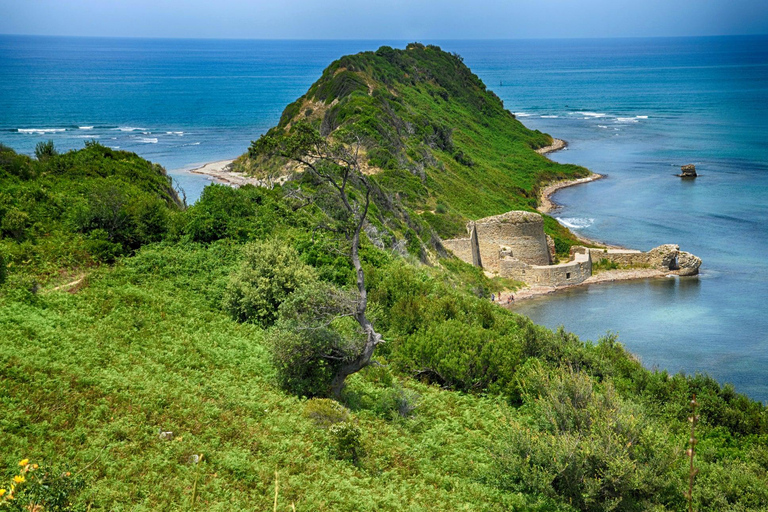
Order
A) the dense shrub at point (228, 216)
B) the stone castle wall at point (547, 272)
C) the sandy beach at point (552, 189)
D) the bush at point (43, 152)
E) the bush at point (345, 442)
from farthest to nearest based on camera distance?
the sandy beach at point (552, 189), the stone castle wall at point (547, 272), the bush at point (43, 152), the dense shrub at point (228, 216), the bush at point (345, 442)

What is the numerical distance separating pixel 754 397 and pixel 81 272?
23.3 m

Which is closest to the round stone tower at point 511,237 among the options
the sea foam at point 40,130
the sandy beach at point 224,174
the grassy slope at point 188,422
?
the sandy beach at point 224,174

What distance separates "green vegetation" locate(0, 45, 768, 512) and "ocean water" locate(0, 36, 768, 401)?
13857 mm

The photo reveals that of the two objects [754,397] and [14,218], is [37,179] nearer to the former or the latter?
[14,218]

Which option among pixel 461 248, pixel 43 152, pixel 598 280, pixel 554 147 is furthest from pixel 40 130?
pixel 598 280

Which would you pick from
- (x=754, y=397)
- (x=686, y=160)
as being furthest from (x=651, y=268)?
(x=686, y=160)

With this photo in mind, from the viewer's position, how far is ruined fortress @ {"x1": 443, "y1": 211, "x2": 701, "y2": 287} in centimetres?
3991

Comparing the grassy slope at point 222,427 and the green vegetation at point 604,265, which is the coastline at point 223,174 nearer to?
the green vegetation at point 604,265

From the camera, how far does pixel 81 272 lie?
671 inches

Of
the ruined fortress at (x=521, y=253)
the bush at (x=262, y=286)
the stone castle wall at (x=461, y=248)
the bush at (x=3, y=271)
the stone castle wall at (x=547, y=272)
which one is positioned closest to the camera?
the bush at (x=3, y=271)

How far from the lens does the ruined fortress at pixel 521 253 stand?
39.9m

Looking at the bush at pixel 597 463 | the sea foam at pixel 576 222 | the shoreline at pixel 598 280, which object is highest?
the bush at pixel 597 463

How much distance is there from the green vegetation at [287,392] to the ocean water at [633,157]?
13.9 meters

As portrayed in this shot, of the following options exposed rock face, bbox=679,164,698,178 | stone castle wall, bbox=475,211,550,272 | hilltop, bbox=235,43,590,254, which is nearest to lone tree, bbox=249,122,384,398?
hilltop, bbox=235,43,590,254
